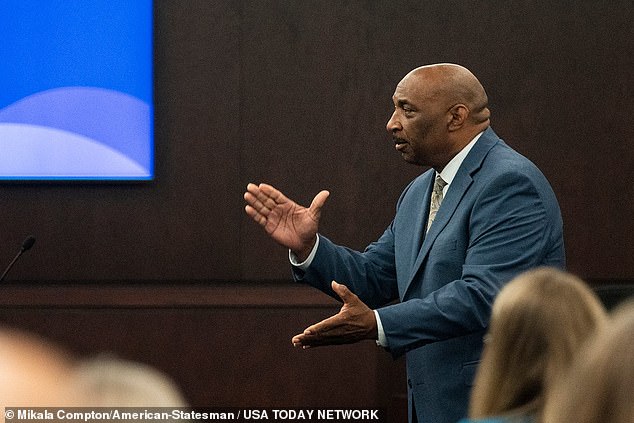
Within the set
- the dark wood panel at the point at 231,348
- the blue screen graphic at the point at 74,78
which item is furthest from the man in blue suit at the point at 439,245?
the blue screen graphic at the point at 74,78

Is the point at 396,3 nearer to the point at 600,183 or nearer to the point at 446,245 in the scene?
the point at 600,183

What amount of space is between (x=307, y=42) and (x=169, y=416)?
3.91 metres

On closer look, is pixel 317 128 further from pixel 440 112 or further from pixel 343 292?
pixel 343 292

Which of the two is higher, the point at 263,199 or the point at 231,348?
the point at 263,199

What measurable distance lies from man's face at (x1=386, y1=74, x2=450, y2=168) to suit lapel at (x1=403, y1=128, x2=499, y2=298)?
0.09 meters

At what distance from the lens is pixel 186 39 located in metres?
5.43

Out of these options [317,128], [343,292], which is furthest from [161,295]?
[343,292]

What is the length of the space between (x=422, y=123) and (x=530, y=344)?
1.89 metres

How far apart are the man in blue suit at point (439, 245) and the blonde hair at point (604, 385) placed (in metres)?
1.84

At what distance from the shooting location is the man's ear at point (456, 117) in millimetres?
3346

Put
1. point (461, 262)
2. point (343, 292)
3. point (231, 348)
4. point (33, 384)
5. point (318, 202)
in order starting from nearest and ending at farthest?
point (33, 384), point (343, 292), point (461, 262), point (318, 202), point (231, 348)

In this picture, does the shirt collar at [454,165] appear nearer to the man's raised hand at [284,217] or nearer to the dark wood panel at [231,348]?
the man's raised hand at [284,217]

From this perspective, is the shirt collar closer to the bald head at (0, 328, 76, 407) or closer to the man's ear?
the man's ear

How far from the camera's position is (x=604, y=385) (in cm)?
110
